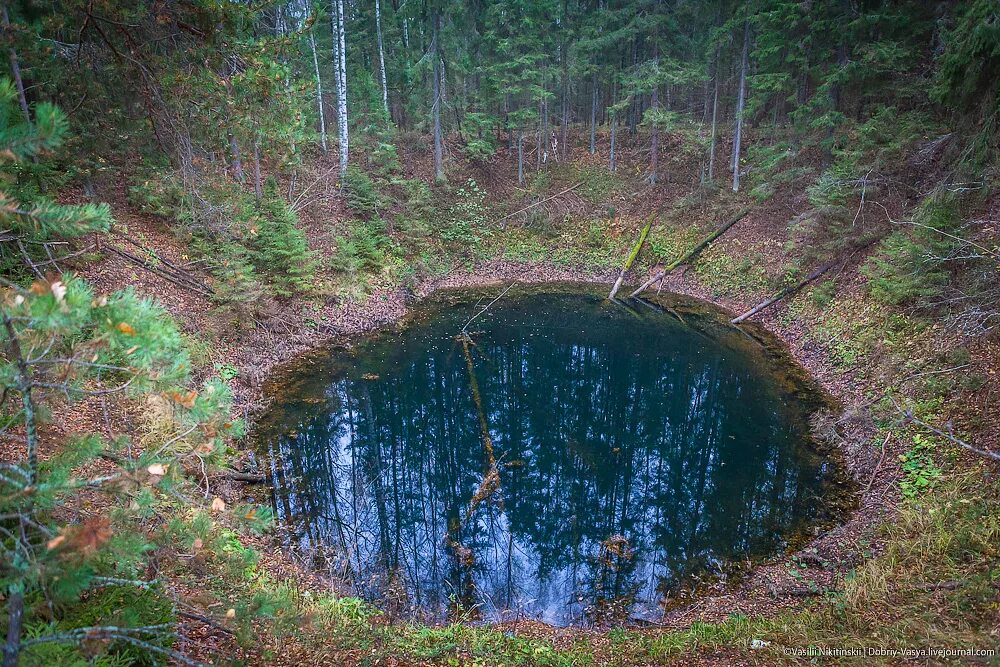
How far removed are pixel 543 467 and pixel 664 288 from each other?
477 inches

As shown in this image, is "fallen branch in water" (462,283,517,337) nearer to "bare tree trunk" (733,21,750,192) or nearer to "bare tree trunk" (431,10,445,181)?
"bare tree trunk" (431,10,445,181)

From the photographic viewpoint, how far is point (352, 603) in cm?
648

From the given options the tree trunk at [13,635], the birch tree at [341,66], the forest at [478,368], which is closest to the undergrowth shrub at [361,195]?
the forest at [478,368]

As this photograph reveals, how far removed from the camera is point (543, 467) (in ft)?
32.1

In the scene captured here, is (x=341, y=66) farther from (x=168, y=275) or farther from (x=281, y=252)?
(x=168, y=275)

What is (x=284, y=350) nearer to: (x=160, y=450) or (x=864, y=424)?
(x=160, y=450)

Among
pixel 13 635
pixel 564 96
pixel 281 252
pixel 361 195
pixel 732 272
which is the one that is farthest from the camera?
pixel 564 96

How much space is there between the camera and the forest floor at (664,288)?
5398 millimetres

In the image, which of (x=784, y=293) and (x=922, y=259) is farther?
(x=784, y=293)

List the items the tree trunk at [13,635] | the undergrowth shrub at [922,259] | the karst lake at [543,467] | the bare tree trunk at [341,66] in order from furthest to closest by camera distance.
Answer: the bare tree trunk at [341,66], the undergrowth shrub at [922,259], the karst lake at [543,467], the tree trunk at [13,635]

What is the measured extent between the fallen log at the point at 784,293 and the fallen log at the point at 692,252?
3.91 metres

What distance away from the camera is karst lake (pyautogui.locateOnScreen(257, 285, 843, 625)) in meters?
7.36

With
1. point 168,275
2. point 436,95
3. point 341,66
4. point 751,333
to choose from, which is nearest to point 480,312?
point 751,333

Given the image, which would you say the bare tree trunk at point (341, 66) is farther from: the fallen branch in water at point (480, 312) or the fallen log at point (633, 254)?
the fallen log at point (633, 254)
